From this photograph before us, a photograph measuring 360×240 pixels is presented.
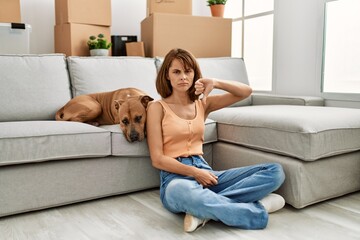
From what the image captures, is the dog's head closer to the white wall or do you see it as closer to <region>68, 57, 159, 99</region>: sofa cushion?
<region>68, 57, 159, 99</region>: sofa cushion

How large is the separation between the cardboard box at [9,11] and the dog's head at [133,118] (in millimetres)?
1653

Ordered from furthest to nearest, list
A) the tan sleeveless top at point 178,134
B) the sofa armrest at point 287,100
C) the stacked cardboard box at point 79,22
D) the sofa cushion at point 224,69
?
the stacked cardboard box at point 79,22, the sofa cushion at point 224,69, the sofa armrest at point 287,100, the tan sleeveless top at point 178,134

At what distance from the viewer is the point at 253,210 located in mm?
1633

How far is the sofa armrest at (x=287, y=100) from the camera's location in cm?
271

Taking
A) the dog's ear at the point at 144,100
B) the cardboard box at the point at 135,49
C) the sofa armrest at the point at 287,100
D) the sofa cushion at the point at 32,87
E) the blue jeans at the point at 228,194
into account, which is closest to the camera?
Result: the blue jeans at the point at 228,194

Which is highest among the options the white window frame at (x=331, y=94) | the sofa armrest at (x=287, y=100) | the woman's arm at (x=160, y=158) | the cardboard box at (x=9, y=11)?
the cardboard box at (x=9, y=11)

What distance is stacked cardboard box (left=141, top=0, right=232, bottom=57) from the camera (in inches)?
126

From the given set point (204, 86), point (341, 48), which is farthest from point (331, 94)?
point (204, 86)

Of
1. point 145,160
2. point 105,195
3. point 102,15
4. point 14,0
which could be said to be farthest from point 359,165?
point 14,0

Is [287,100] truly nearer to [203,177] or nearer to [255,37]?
[255,37]

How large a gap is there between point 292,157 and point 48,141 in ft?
4.02

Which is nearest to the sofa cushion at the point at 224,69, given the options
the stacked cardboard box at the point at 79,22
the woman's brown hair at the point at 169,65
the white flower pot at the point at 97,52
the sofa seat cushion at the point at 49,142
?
the white flower pot at the point at 97,52

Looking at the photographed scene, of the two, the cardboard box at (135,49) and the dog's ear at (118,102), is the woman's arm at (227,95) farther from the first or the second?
the cardboard box at (135,49)

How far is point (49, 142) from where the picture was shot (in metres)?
1.80
